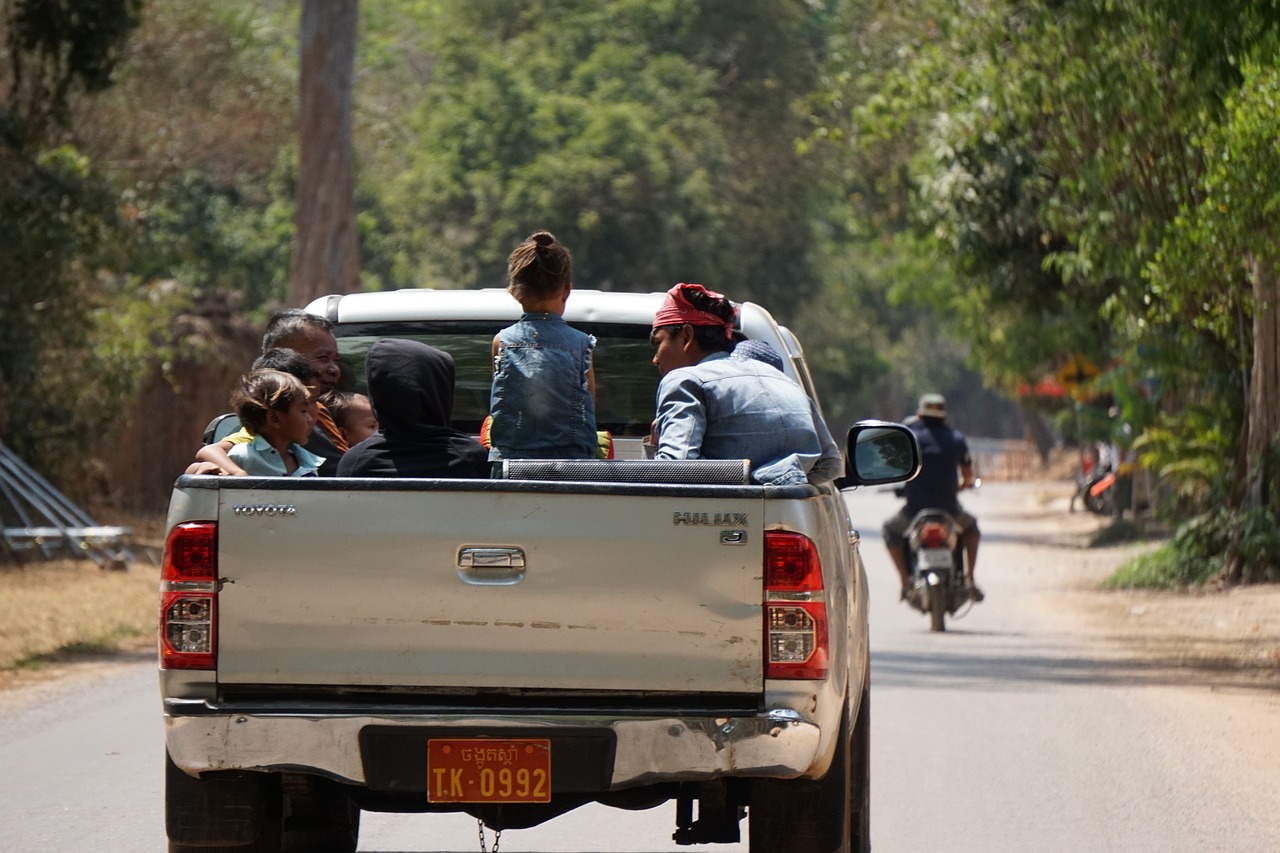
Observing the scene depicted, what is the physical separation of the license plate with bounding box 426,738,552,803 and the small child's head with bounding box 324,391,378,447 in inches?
87.0

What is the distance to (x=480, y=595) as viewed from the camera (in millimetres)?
4770

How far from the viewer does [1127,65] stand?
49.6ft

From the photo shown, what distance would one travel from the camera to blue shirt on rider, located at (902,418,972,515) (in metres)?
15.1

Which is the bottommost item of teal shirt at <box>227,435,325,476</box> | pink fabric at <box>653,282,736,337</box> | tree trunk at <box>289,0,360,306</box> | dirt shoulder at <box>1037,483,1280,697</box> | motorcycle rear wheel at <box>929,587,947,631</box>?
dirt shoulder at <box>1037,483,1280,697</box>

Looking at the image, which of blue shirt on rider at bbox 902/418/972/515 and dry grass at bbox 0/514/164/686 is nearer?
dry grass at bbox 0/514/164/686

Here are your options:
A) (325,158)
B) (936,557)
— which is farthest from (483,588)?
(325,158)

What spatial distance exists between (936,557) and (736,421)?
32.1ft

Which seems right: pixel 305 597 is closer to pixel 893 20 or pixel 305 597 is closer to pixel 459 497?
pixel 459 497

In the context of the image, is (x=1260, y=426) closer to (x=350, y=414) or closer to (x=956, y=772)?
(x=956, y=772)

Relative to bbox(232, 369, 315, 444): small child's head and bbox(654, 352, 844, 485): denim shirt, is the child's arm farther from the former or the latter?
bbox(654, 352, 844, 485): denim shirt

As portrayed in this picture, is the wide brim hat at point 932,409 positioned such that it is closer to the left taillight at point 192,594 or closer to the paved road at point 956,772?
the paved road at point 956,772

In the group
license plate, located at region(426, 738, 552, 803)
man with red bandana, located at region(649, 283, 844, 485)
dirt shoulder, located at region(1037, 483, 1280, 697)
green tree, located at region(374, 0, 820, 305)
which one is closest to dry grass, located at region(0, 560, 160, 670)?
dirt shoulder, located at region(1037, 483, 1280, 697)

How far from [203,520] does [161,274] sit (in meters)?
33.7

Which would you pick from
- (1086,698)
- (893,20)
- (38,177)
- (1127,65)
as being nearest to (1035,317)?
(893,20)
